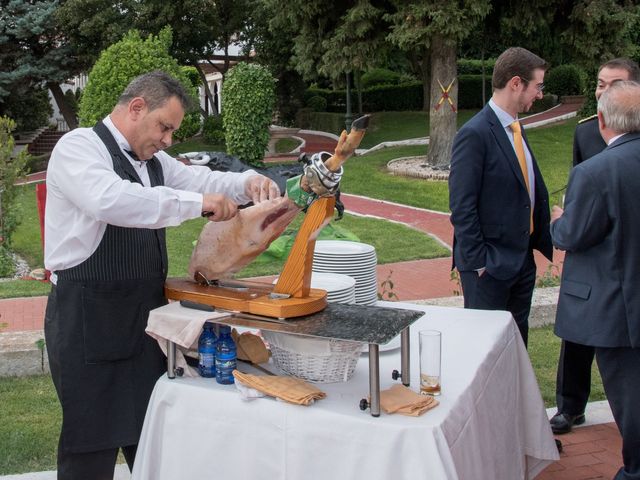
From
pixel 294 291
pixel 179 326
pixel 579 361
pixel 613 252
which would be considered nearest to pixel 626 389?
pixel 613 252

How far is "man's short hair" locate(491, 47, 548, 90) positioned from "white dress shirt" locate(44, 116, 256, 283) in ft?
6.19

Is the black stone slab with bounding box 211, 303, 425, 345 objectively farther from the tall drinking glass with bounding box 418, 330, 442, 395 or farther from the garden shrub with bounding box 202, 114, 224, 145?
the garden shrub with bounding box 202, 114, 224, 145

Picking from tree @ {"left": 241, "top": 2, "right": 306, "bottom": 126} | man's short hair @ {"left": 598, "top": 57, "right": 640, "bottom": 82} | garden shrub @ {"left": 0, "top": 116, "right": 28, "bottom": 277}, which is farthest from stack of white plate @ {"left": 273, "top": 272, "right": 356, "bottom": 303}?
tree @ {"left": 241, "top": 2, "right": 306, "bottom": 126}

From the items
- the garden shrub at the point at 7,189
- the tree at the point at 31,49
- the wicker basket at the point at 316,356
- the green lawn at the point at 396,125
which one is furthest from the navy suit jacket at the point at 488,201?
the tree at the point at 31,49

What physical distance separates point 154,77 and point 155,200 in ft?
1.54

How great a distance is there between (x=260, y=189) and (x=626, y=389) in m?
1.65

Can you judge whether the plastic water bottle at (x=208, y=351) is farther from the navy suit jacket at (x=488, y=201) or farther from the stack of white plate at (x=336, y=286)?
the navy suit jacket at (x=488, y=201)

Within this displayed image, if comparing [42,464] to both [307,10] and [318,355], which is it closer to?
[318,355]

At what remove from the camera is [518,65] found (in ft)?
12.1

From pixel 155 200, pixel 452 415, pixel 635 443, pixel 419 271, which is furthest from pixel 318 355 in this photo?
pixel 419 271

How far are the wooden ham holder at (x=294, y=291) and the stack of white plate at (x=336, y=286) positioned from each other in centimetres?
25

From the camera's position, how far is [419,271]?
8273mm

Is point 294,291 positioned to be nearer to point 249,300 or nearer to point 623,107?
point 249,300

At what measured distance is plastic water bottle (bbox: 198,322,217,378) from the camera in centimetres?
254
